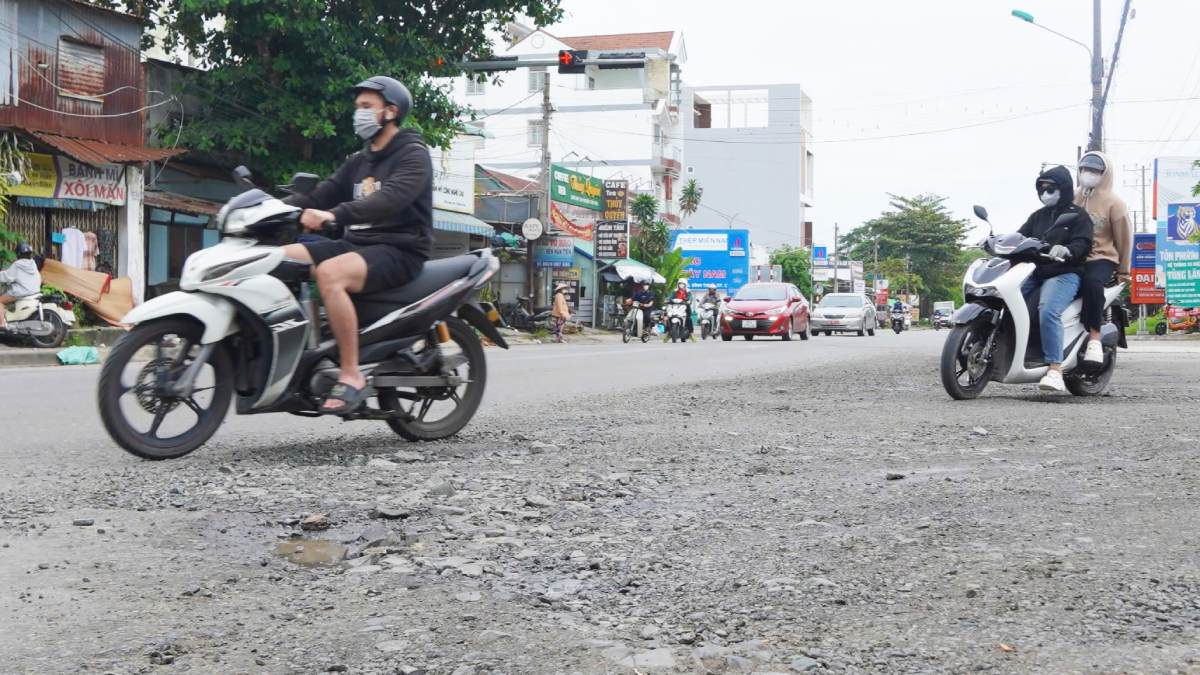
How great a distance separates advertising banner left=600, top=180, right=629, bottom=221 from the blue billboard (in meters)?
17.2

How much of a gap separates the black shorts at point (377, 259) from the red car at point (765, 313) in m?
23.7

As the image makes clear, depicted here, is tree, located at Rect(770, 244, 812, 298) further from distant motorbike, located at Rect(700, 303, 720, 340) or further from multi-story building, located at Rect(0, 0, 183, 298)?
multi-story building, located at Rect(0, 0, 183, 298)

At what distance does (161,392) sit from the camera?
4.84m

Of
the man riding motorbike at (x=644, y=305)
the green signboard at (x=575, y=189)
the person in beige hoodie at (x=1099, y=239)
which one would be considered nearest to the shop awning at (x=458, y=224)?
the man riding motorbike at (x=644, y=305)

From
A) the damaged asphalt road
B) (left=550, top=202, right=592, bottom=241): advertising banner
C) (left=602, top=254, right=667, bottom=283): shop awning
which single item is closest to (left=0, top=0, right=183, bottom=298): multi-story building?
the damaged asphalt road

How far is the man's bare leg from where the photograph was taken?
16.6 ft

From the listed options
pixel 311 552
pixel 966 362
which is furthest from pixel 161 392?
pixel 966 362

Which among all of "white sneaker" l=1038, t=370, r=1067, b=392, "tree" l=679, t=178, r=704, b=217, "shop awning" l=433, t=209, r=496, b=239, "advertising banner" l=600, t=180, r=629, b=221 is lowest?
"white sneaker" l=1038, t=370, r=1067, b=392

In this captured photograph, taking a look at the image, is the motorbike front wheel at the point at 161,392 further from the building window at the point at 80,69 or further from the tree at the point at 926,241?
the tree at the point at 926,241

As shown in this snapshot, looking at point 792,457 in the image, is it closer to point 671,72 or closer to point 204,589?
point 204,589

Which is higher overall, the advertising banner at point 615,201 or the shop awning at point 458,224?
the advertising banner at point 615,201

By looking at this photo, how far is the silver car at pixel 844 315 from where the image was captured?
1490 inches

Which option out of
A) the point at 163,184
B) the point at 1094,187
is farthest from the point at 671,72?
the point at 1094,187

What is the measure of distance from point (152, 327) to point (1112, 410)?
19.1ft
